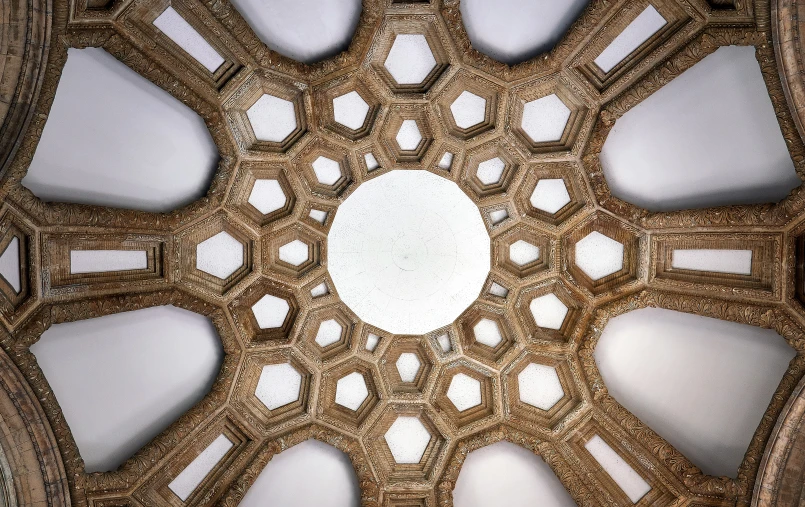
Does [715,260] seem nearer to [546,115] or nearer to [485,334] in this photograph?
[546,115]

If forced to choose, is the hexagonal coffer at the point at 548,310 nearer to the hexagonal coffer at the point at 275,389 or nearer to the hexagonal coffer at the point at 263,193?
the hexagonal coffer at the point at 275,389

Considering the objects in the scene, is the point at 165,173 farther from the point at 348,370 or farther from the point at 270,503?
the point at 270,503

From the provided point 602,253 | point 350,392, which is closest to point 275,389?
point 350,392

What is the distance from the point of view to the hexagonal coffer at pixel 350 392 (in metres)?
15.1

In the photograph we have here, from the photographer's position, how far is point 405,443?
15180 millimetres

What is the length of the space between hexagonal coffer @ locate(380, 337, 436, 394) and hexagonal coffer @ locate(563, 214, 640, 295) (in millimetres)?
3815

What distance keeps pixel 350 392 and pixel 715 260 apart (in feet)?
26.7

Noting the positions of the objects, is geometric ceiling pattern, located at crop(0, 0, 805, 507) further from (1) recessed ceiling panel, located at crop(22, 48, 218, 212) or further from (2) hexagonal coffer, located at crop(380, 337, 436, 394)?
(1) recessed ceiling panel, located at crop(22, 48, 218, 212)

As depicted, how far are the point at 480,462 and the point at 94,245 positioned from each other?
8.93 metres

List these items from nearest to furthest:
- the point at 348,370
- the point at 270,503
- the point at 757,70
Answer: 1. the point at 757,70
2. the point at 270,503
3. the point at 348,370

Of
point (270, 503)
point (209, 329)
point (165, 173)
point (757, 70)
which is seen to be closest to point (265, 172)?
point (165, 173)

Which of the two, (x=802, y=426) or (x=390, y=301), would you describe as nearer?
(x=802, y=426)

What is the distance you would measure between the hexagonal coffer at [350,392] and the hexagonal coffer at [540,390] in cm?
309

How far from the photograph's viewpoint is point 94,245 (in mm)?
11781
